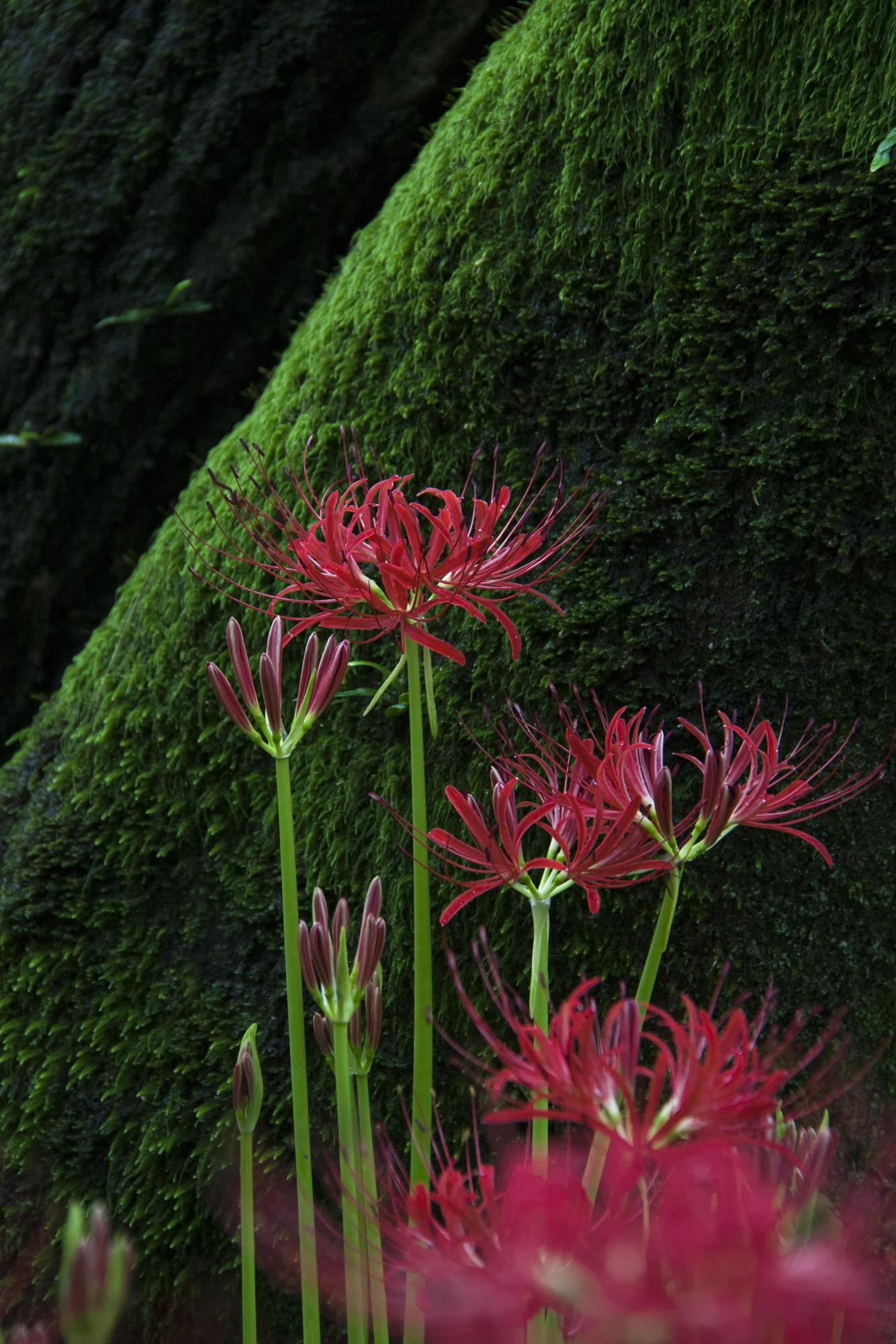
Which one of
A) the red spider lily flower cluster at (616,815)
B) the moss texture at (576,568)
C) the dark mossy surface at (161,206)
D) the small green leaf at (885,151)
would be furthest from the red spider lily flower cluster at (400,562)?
the dark mossy surface at (161,206)

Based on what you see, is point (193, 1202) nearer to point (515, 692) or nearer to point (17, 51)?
point (515, 692)

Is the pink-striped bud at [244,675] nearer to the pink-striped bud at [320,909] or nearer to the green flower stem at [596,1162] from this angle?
the pink-striped bud at [320,909]

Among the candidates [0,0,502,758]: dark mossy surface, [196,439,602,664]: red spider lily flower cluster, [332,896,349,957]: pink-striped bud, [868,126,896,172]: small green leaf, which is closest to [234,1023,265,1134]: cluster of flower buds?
[332,896,349,957]: pink-striped bud

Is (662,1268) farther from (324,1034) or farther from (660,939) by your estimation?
(324,1034)

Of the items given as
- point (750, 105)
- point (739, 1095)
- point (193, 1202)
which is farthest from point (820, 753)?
point (193, 1202)

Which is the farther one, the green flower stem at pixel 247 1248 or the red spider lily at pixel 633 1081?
the green flower stem at pixel 247 1248

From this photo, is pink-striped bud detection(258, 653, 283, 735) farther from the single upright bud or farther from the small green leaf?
the small green leaf
